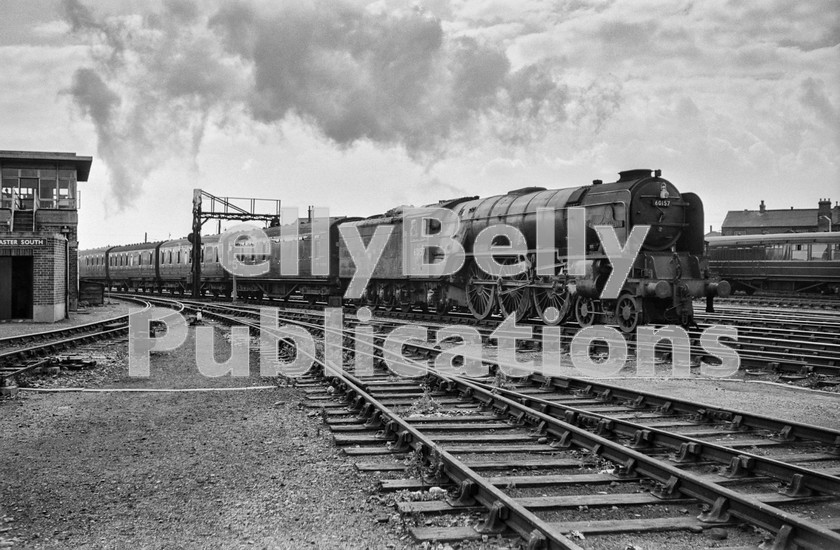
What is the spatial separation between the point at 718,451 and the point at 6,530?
Result: 5134 mm

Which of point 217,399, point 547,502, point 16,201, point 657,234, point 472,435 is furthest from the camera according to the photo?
point 16,201

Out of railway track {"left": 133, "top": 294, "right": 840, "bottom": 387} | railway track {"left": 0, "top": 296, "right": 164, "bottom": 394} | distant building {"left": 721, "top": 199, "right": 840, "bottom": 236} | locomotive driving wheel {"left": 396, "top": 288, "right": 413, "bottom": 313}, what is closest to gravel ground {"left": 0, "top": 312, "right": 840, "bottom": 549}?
railway track {"left": 133, "top": 294, "right": 840, "bottom": 387}

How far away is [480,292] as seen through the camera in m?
18.3

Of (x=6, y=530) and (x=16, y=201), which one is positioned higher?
(x=16, y=201)

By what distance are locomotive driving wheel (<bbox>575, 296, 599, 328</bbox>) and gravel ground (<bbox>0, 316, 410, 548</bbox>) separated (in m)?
7.94

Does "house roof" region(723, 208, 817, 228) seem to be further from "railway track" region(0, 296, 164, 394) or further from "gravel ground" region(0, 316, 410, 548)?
"gravel ground" region(0, 316, 410, 548)

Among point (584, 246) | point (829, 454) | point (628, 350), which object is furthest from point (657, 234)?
point (829, 454)

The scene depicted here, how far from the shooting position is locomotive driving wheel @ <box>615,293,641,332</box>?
13553 millimetres

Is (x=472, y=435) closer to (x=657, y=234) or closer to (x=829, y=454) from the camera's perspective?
A: (x=829, y=454)

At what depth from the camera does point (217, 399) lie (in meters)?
8.89

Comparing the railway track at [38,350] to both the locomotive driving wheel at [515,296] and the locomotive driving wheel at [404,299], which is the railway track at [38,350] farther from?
the locomotive driving wheel at [515,296]

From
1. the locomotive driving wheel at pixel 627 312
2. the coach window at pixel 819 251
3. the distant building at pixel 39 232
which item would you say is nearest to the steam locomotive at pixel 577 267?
the locomotive driving wheel at pixel 627 312

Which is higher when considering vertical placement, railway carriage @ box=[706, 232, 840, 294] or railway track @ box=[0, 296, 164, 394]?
railway carriage @ box=[706, 232, 840, 294]

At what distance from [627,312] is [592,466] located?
871cm
